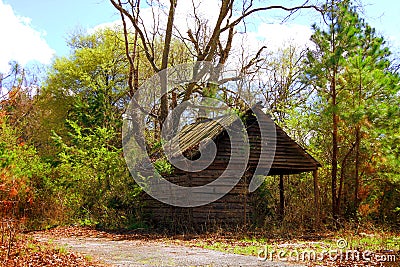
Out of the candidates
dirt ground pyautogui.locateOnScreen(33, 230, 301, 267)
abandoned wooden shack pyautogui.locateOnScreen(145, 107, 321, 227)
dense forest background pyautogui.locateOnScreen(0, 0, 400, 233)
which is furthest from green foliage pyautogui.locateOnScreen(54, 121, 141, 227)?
dirt ground pyautogui.locateOnScreen(33, 230, 301, 267)

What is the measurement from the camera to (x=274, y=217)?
1714cm

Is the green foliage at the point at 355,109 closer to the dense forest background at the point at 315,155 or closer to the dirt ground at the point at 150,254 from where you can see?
the dense forest background at the point at 315,155

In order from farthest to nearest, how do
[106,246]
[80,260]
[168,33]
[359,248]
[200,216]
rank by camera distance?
[168,33]
[200,216]
[106,246]
[359,248]
[80,260]

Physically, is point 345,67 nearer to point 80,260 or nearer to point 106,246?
point 106,246

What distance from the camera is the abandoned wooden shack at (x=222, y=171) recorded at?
52.7 ft

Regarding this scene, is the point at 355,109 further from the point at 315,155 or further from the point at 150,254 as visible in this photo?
the point at 150,254

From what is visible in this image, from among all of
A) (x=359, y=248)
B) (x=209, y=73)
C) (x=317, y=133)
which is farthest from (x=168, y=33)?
(x=359, y=248)

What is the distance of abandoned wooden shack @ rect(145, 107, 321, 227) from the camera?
52.7 feet

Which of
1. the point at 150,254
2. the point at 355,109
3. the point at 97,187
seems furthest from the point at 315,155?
the point at 150,254

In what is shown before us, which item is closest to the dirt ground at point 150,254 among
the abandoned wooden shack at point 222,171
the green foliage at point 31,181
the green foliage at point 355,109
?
the abandoned wooden shack at point 222,171

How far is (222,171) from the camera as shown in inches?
647

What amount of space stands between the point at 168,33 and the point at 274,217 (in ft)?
33.0

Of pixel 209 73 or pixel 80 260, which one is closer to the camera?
pixel 80 260

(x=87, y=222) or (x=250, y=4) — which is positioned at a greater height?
(x=250, y=4)
